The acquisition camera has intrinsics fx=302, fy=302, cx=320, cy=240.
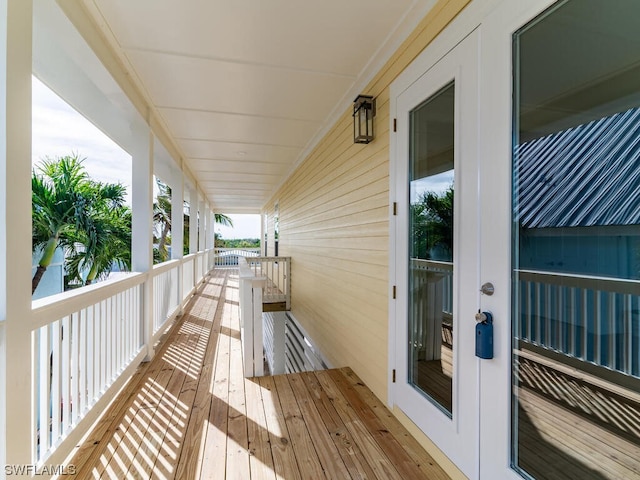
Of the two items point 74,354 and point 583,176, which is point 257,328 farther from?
point 583,176

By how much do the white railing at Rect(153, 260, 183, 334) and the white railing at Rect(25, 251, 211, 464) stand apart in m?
0.56

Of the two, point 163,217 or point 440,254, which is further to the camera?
point 163,217

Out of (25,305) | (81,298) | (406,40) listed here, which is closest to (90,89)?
(81,298)

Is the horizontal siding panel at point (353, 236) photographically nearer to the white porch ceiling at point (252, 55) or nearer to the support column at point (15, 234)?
the white porch ceiling at point (252, 55)

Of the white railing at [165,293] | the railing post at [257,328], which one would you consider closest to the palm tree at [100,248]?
the white railing at [165,293]

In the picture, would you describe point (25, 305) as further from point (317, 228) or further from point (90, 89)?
point (317, 228)

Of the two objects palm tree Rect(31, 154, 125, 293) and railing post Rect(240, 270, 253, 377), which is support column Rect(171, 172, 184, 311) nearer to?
palm tree Rect(31, 154, 125, 293)

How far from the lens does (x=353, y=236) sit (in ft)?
10.2

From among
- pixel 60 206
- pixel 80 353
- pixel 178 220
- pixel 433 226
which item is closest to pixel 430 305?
pixel 433 226

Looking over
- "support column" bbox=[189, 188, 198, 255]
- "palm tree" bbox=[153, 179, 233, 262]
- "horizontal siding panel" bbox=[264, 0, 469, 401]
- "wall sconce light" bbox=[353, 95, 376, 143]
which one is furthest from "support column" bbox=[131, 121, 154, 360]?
"palm tree" bbox=[153, 179, 233, 262]

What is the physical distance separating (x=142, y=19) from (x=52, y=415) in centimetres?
247

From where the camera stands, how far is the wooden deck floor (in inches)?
66.7

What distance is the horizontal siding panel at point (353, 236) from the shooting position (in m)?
2.36

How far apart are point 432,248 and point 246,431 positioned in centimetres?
172
